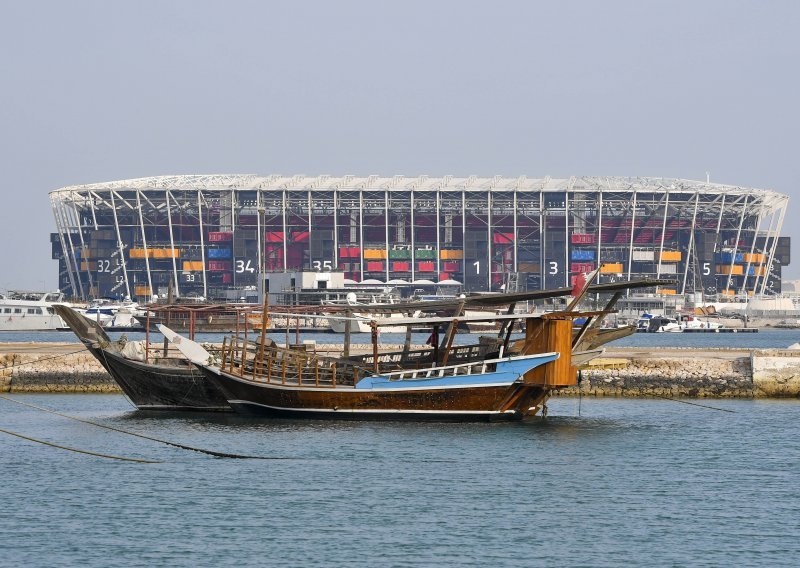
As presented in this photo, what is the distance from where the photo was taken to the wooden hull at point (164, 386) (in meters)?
48.2

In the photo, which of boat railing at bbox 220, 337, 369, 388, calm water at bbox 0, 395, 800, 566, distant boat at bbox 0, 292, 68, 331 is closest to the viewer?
calm water at bbox 0, 395, 800, 566

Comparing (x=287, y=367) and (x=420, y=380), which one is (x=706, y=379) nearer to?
(x=420, y=380)

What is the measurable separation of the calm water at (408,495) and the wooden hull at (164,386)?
1.98 meters

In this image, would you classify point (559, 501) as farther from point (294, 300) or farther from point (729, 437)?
point (294, 300)

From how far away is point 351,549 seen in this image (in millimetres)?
26891

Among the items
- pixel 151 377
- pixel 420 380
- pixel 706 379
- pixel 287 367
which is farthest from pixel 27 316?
pixel 420 380

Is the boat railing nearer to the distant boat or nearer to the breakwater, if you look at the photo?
the breakwater

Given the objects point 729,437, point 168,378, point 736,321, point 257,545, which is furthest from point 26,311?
point 257,545

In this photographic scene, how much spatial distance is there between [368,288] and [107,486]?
16467 centimetres

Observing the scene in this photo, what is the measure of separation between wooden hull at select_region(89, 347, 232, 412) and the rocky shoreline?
936 cm

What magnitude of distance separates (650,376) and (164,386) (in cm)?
1974

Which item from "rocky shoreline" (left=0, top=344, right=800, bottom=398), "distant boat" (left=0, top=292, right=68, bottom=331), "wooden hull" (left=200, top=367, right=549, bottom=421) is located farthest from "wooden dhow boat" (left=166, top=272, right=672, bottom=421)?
"distant boat" (left=0, top=292, right=68, bottom=331)

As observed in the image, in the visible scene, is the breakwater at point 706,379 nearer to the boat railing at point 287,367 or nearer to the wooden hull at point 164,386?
the boat railing at point 287,367

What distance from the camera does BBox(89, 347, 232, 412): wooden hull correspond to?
48.2m
